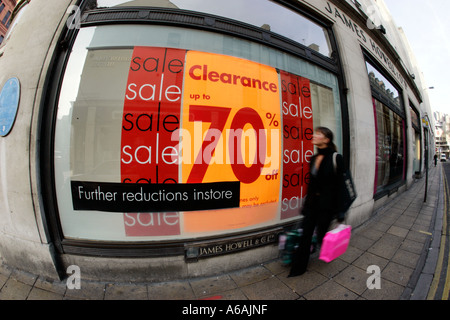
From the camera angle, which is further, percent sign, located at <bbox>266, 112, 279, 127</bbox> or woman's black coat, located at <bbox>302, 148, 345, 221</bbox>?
percent sign, located at <bbox>266, 112, 279, 127</bbox>

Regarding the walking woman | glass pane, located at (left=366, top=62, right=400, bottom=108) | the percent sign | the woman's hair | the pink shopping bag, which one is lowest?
the pink shopping bag

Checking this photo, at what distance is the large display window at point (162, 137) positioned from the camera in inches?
115

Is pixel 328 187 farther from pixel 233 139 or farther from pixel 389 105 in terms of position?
pixel 389 105

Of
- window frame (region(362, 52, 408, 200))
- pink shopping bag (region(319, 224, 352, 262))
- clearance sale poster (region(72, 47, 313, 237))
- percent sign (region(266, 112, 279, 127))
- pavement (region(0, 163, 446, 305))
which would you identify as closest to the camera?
pavement (region(0, 163, 446, 305))

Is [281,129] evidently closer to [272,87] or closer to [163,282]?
[272,87]

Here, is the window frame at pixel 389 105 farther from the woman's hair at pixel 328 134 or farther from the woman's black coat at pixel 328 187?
the woman's hair at pixel 328 134

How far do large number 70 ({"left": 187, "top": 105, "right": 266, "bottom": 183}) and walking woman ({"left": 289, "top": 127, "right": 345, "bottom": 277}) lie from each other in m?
1.01

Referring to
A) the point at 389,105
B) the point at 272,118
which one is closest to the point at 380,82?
the point at 389,105

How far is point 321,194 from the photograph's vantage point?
9.14 ft

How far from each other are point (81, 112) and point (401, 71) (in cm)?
1536

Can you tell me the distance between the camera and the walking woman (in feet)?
8.88

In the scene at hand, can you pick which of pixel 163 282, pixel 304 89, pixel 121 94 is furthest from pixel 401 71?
pixel 163 282

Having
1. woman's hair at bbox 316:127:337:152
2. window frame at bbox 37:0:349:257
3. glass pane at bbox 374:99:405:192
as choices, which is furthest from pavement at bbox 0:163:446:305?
glass pane at bbox 374:99:405:192

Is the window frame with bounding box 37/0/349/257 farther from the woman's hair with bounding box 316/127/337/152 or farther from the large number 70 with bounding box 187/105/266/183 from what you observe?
the woman's hair with bounding box 316/127/337/152
